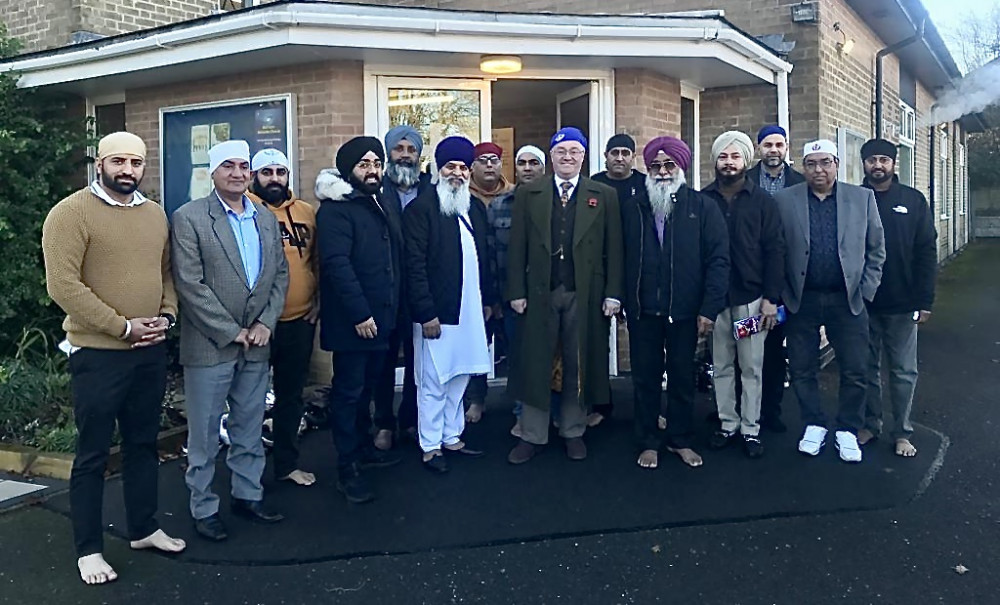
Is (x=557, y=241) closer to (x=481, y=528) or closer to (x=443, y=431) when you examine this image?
(x=443, y=431)

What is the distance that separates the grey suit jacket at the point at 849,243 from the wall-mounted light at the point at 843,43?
16.2 feet

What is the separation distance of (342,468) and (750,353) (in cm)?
251

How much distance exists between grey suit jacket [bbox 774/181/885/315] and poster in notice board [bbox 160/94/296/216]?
3800mm

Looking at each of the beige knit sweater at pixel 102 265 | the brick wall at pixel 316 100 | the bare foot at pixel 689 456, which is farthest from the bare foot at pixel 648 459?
the brick wall at pixel 316 100

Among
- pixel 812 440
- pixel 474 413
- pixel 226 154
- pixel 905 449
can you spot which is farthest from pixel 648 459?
pixel 226 154

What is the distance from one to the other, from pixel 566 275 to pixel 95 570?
280 cm

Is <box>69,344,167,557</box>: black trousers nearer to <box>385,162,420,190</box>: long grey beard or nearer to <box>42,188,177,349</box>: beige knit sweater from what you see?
<box>42,188,177,349</box>: beige knit sweater

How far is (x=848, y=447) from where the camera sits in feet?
16.8

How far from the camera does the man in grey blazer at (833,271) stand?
502 cm

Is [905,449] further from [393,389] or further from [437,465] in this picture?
[393,389]

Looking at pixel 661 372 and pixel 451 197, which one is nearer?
pixel 451 197

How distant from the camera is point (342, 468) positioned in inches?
181

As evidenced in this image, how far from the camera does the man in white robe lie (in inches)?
189

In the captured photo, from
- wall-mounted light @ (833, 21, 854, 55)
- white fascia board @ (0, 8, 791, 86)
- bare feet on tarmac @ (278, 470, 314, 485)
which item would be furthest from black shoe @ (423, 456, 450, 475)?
wall-mounted light @ (833, 21, 854, 55)
